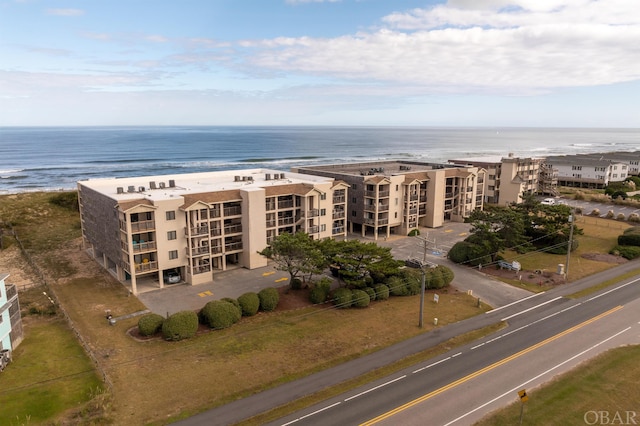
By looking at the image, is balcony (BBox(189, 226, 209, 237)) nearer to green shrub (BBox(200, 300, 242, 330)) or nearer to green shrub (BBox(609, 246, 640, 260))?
green shrub (BBox(200, 300, 242, 330))

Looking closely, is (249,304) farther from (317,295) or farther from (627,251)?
(627,251)

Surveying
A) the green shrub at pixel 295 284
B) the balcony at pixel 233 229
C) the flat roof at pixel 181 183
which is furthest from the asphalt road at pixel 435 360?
the flat roof at pixel 181 183

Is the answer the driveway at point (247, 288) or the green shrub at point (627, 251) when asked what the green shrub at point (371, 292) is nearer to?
the driveway at point (247, 288)

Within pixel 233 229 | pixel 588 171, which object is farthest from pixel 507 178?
pixel 233 229

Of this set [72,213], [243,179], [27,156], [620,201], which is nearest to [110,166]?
[27,156]

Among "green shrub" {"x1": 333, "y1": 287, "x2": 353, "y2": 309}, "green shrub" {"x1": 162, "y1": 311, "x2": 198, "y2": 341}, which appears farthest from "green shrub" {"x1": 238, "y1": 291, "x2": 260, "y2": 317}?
"green shrub" {"x1": 333, "y1": 287, "x2": 353, "y2": 309}

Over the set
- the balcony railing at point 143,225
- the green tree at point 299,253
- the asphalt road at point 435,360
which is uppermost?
the balcony railing at point 143,225
